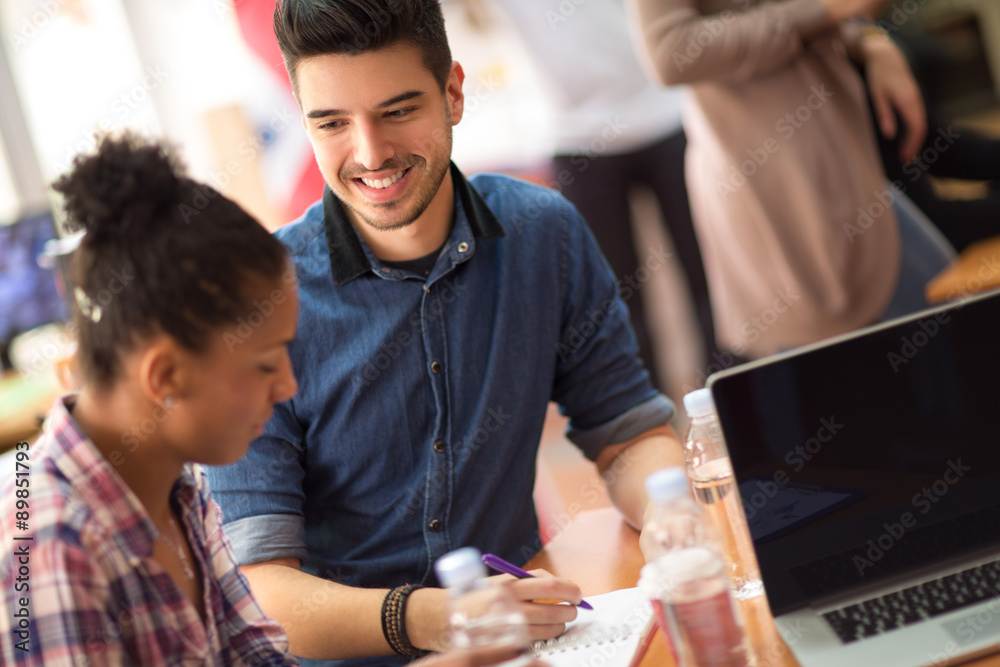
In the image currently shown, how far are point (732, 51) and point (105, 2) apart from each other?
2981 mm

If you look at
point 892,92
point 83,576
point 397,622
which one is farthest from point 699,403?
point 892,92

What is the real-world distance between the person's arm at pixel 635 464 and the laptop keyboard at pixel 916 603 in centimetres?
37

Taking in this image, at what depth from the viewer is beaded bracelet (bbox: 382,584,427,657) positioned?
40.6 inches

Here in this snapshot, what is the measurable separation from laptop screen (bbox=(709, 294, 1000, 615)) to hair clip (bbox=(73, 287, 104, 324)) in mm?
518

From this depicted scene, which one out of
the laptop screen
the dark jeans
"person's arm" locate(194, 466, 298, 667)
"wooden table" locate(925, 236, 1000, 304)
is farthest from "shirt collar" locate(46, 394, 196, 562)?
the dark jeans

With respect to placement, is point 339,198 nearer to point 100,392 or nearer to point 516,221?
point 516,221

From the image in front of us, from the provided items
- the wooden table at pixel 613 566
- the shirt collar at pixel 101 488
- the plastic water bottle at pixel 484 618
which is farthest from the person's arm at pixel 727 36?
the shirt collar at pixel 101 488

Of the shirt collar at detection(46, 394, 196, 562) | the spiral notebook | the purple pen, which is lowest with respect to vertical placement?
the spiral notebook

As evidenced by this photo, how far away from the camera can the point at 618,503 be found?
4.23 feet

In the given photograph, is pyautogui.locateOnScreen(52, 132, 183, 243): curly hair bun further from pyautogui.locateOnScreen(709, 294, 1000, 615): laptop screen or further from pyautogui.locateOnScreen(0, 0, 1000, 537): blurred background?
pyautogui.locateOnScreen(0, 0, 1000, 537): blurred background

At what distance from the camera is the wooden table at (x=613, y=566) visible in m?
0.87

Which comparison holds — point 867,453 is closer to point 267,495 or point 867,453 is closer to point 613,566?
point 613,566

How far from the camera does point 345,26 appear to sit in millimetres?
1182

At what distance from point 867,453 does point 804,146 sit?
1.06 m
